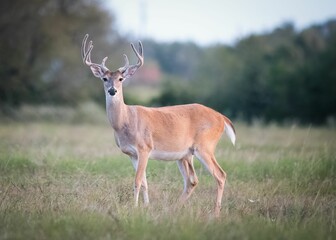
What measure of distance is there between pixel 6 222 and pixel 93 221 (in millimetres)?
903

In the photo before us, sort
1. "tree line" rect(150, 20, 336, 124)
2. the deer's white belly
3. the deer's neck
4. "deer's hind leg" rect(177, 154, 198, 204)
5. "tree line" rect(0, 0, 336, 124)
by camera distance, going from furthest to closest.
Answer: "tree line" rect(150, 20, 336, 124) → "tree line" rect(0, 0, 336, 124) → "deer's hind leg" rect(177, 154, 198, 204) → the deer's white belly → the deer's neck

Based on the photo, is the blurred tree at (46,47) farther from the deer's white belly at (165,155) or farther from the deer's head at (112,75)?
the deer's white belly at (165,155)

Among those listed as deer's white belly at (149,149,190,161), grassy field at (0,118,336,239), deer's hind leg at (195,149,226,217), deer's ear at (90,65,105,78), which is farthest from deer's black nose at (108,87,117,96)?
deer's hind leg at (195,149,226,217)

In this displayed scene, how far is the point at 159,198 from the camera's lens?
8.12 m

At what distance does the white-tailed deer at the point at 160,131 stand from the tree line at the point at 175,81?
16.5 meters

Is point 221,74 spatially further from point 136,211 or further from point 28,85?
point 136,211

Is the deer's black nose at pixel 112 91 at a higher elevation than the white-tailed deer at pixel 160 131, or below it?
higher

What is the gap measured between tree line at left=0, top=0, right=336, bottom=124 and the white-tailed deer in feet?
54.3

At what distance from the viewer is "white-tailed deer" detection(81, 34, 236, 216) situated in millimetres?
7973

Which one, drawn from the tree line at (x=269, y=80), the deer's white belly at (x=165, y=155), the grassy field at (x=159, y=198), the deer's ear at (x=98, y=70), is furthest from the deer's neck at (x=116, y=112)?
the tree line at (x=269, y=80)

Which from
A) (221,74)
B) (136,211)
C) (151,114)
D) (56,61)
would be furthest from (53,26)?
(136,211)

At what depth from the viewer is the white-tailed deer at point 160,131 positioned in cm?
797

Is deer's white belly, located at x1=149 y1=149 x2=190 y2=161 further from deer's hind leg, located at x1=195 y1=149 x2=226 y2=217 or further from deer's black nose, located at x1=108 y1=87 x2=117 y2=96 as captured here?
deer's black nose, located at x1=108 y1=87 x2=117 y2=96

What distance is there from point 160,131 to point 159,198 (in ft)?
3.09
